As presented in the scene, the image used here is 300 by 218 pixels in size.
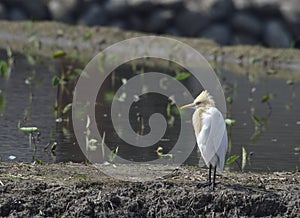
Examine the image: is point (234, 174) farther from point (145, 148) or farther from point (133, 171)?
point (145, 148)

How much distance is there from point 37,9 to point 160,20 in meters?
3.76

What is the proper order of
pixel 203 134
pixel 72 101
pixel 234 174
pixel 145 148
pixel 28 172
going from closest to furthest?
pixel 203 134
pixel 28 172
pixel 234 174
pixel 145 148
pixel 72 101

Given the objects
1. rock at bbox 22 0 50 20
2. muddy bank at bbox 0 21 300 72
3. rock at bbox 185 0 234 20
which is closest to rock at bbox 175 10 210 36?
rock at bbox 185 0 234 20

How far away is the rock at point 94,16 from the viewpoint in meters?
22.0

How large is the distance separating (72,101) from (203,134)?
6.79 meters

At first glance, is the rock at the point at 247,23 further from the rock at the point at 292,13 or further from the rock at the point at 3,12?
the rock at the point at 3,12

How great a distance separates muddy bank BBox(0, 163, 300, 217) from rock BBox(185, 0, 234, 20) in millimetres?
13463

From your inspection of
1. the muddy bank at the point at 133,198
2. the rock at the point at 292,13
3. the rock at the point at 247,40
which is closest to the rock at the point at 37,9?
the rock at the point at 247,40

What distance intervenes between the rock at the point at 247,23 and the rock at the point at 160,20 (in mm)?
1655

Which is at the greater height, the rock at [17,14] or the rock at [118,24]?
the rock at [17,14]

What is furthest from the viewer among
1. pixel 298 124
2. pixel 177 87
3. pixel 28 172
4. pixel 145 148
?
pixel 177 87

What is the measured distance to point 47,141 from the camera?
10.6 metres

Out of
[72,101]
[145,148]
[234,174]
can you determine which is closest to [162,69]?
[72,101]

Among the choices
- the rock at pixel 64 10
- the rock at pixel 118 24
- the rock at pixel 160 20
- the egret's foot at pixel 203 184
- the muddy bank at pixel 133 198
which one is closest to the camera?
the muddy bank at pixel 133 198
